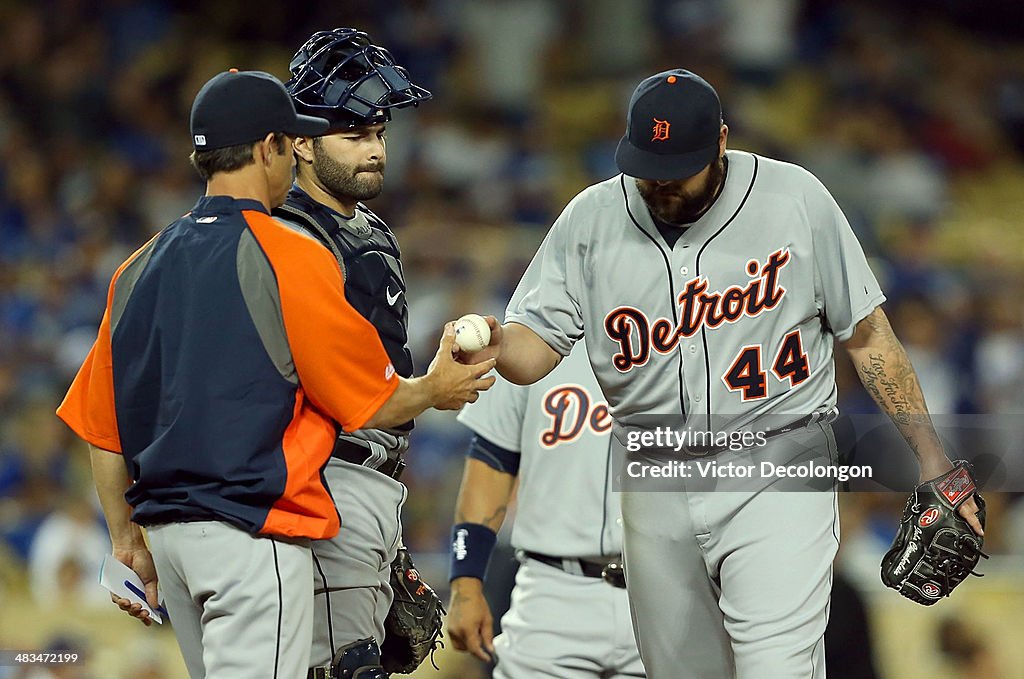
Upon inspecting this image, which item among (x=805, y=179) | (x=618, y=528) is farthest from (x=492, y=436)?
(x=805, y=179)

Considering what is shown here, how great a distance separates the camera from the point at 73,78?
9320 mm

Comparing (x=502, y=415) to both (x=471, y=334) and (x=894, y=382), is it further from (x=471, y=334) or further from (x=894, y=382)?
(x=894, y=382)

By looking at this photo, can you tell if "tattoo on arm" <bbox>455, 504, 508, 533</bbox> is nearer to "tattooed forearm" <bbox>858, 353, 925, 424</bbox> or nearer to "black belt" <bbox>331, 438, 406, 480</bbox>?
"black belt" <bbox>331, 438, 406, 480</bbox>

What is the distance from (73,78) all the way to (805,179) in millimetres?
7072

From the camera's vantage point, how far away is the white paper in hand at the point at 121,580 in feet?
10.4

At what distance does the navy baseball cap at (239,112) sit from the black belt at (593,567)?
167cm

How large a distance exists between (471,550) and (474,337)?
3.97 ft

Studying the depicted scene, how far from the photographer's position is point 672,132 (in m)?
3.25

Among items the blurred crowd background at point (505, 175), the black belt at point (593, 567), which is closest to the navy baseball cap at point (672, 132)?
the black belt at point (593, 567)

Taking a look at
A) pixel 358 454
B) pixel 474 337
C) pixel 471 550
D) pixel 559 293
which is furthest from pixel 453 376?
pixel 471 550

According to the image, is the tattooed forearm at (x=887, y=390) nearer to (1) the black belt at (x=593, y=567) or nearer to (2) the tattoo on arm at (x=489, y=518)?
(1) the black belt at (x=593, y=567)

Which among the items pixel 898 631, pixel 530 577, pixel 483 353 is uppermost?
pixel 483 353

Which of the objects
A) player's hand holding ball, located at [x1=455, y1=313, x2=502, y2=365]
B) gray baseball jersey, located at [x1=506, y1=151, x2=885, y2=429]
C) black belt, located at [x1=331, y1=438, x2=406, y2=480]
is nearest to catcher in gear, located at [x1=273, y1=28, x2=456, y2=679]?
black belt, located at [x1=331, y1=438, x2=406, y2=480]

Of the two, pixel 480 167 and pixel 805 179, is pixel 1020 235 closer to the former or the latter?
pixel 480 167
